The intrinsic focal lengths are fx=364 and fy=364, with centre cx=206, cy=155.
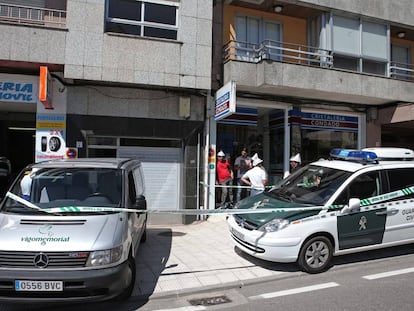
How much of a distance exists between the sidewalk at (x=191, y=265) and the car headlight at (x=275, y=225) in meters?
0.73

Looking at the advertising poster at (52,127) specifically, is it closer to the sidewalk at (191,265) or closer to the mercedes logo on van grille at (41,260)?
the sidewalk at (191,265)

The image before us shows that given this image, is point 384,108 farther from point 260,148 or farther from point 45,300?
point 45,300

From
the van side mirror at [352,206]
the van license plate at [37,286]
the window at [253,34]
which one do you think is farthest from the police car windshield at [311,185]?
the window at [253,34]

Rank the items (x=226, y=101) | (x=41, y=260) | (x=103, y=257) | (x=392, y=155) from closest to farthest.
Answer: (x=41, y=260), (x=103, y=257), (x=392, y=155), (x=226, y=101)

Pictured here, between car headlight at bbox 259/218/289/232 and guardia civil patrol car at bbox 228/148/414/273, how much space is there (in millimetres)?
15

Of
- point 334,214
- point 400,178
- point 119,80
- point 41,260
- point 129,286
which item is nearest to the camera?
point 41,260

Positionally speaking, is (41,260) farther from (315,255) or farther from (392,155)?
(392,155)

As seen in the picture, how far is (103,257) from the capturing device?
4152mm

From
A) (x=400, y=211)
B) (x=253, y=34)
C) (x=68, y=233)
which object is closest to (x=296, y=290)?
(x=400, y=211)

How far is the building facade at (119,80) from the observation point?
30.0 feet

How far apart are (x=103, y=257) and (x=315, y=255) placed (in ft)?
11.0

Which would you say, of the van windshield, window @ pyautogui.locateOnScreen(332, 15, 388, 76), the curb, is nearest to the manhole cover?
the curb

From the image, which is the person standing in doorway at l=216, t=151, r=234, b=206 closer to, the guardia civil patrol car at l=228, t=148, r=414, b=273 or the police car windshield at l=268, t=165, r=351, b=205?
the police car windshield at l=268, t=165, r=351, b=205

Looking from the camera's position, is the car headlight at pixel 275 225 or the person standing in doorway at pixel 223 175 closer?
the car headlight at pixel 275 225
